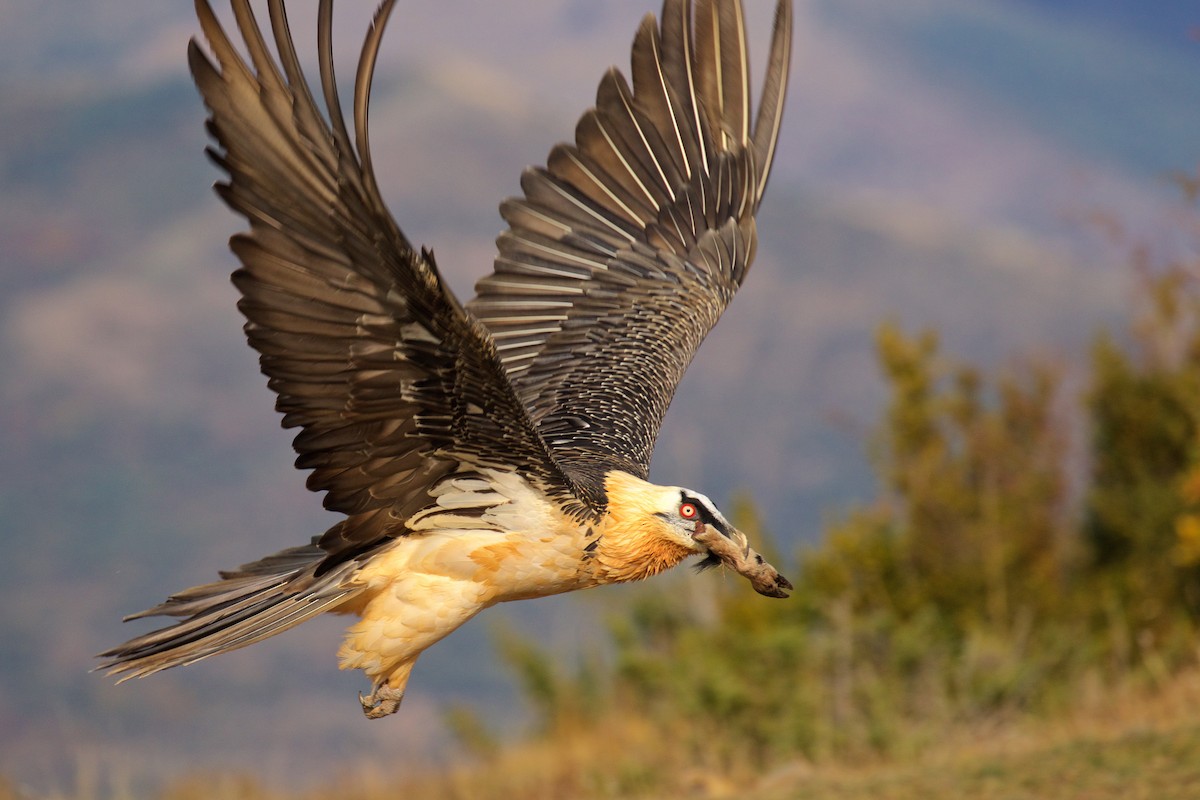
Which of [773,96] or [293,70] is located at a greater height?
[773,96]

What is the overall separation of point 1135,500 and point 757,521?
3993 millimetres

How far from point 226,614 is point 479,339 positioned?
1650 millimetres

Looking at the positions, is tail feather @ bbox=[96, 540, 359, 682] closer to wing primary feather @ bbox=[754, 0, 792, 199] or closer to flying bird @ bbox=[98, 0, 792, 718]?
flying bird @ bbox=[98, 0, 792, 718]

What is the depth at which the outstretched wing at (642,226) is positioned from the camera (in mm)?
7277

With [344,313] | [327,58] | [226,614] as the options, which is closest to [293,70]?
[327,58]

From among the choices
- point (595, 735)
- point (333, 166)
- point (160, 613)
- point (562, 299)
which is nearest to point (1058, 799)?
point (562, 299)

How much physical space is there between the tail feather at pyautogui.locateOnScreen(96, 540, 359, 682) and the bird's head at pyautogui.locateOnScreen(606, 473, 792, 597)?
1.05m

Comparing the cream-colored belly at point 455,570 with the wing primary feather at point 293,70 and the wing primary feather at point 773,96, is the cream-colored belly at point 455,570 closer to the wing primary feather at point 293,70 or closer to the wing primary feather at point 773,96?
the wing primary feather at point 293,70

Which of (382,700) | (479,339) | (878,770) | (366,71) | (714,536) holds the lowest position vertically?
(878,770)

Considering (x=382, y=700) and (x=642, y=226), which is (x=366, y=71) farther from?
(x=642, y=226)

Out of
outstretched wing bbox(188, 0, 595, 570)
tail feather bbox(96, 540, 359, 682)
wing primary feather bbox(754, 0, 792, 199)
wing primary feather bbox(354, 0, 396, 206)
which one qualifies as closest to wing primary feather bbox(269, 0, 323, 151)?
outstretched wing bbox(188, 0, 595, 570)

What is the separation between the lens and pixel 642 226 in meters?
7.94

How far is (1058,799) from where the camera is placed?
6.75m

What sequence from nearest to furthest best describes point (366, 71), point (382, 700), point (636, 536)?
point (366, 71), point (636, 536), point (382, 700)
